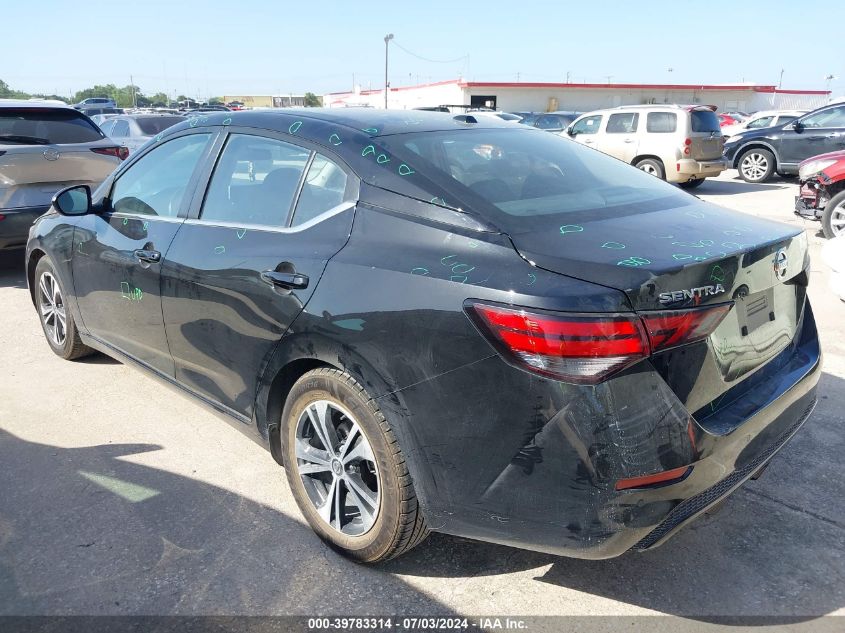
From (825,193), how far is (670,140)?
5.76 m

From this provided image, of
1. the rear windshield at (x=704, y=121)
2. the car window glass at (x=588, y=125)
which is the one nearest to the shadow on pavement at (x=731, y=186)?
the rear windshield at (x=704, y=121)

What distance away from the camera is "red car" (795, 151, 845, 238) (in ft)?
27.5

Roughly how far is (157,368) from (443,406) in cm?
210

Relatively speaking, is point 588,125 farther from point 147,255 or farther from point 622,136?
point 147,255

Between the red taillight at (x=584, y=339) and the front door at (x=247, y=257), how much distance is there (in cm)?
85

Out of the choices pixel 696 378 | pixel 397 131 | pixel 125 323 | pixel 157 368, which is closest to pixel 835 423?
pixel 696 378

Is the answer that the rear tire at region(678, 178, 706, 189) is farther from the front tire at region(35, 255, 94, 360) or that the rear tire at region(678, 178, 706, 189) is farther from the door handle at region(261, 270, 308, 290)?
the door handle at region(261, 270, 308, 290)

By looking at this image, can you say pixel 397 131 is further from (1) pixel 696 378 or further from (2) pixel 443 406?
(1) pixel 696 378

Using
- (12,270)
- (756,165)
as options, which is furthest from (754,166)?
(12,270)

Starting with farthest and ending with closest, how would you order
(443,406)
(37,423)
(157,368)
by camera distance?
1. (37,423)
2. (157,368)
3. (443,406)

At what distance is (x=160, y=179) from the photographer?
3.75 m

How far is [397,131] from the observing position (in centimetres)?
291

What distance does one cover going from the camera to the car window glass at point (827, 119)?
14336 millimetres

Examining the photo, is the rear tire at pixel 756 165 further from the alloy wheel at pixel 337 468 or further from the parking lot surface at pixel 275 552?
the alloy wheel at pixel 337 468
